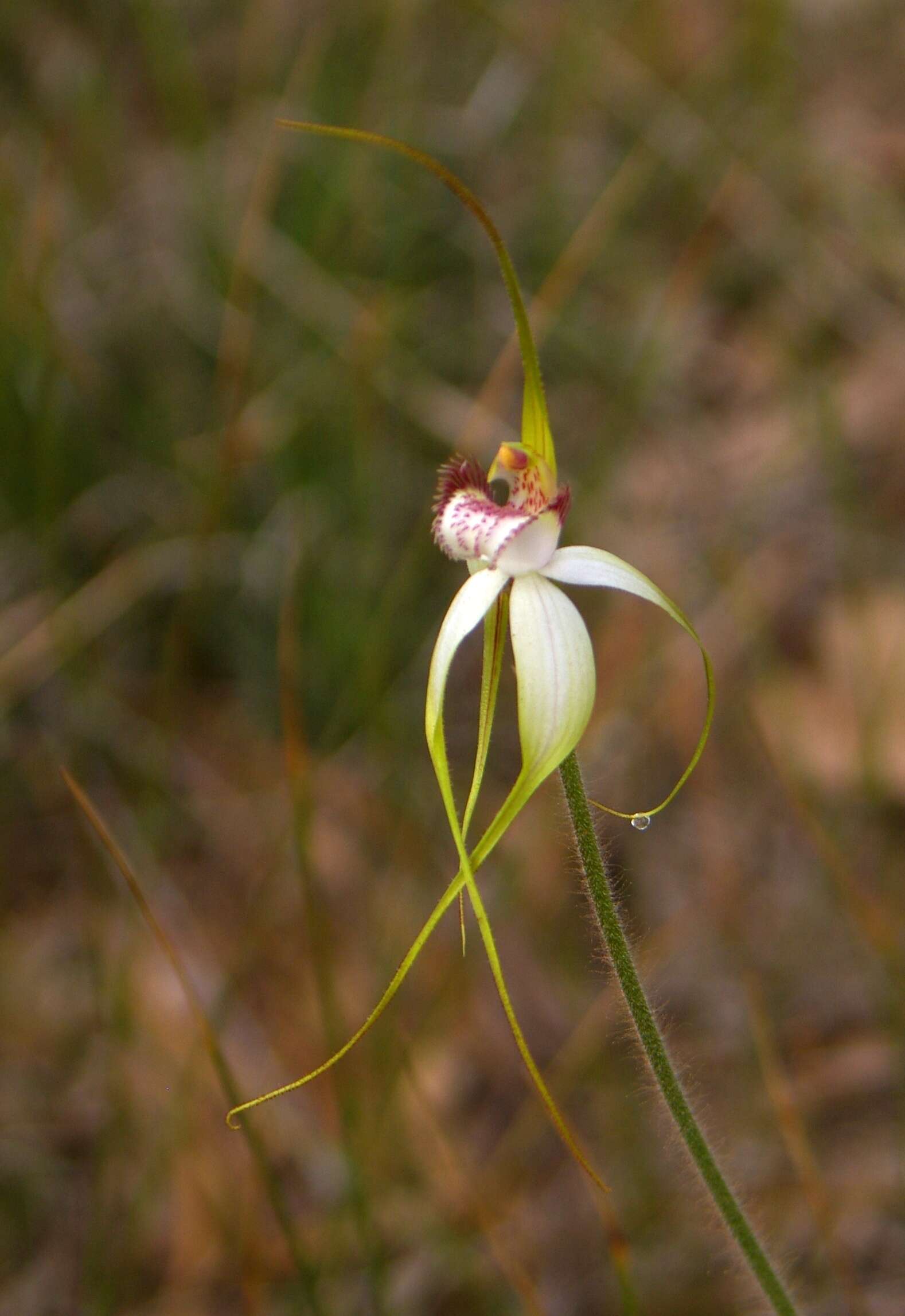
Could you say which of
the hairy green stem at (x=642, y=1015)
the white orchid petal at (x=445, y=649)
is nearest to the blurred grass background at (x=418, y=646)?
the hairy green stem at (x=642, y=1015)

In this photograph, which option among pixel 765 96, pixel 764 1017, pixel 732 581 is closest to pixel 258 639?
pixel 732 581

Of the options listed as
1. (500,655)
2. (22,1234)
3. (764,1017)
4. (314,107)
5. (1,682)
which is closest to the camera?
(500,655)

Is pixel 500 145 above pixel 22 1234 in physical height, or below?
above

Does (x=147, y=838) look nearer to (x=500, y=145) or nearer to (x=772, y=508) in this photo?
(x=772, y=508)

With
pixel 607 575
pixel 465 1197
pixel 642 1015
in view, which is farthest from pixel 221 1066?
pixel 607 575

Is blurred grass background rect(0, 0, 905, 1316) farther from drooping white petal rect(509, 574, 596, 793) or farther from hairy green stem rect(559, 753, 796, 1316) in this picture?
drooping white petal rect(509, 574, 596, 793)

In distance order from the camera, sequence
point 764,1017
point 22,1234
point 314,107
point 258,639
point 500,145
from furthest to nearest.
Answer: point 500,145 → point 314,107 → point 258,639 → point 22,1234 → point 764,1017

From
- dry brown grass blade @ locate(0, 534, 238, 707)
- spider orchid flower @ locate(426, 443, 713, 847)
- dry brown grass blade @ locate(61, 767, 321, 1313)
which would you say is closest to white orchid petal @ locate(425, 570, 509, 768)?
spider orchid flower @ locate(426, 443, 713, 847)

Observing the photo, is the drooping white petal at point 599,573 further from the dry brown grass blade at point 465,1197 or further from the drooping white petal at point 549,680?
the dry brown grass blade at point 465,1197
